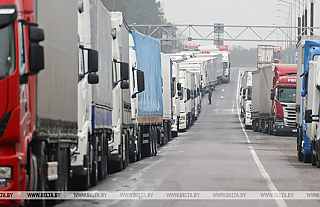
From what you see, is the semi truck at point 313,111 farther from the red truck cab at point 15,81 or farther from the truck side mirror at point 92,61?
the red truck cab at point 15,81

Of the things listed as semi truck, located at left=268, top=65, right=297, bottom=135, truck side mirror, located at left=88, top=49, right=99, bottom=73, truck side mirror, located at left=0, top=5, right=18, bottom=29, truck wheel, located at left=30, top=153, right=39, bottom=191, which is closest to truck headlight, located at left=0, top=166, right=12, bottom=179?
truck wheel, located at left=30, top=153, right=39, bottom=191

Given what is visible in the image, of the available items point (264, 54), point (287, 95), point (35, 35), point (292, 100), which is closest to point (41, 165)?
point (35, 35)

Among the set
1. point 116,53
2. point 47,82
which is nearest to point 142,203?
point 47,82

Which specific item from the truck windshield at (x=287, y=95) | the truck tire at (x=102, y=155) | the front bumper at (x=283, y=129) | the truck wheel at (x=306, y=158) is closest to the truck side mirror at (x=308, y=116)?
the truck wheel at (x=306, y=158)

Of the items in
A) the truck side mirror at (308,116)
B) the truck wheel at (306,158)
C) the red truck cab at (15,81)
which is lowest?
the truck wheel at (306,158)

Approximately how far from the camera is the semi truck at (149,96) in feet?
72.7

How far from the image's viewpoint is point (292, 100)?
127ft

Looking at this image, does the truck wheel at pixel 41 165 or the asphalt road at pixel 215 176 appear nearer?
the truck wheel at pixel 41 165

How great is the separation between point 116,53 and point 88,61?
16.0 feet

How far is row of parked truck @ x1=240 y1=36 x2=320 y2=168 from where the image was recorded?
65.1 ft

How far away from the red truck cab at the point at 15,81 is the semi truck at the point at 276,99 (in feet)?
96.2

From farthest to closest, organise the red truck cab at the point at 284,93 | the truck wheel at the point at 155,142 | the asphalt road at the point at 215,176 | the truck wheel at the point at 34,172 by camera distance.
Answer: the red truck cab at the point at 284,93 → the truck wheel at the point at 155,142 → the asphalt road at the point at 215,176 → the truck wheel at the point at 34,172

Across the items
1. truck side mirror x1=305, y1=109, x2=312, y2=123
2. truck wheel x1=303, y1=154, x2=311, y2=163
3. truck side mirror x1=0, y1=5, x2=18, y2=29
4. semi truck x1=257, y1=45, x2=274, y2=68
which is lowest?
truck wheel x1=303, y1=154, x2=311, y2=163

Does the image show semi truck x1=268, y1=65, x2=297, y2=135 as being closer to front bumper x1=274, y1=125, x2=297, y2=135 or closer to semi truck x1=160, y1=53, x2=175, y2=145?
front bumper x1=274, y1=125, x2=297, y2=135
